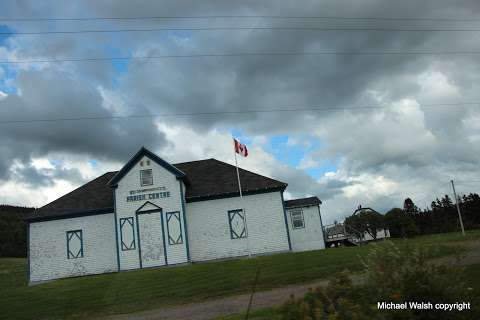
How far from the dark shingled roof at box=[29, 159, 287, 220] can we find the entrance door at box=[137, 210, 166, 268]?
8.28 ft

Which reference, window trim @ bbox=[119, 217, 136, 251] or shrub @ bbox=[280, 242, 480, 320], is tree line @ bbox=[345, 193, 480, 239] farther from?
shrub @ bbox=[280, 242, 480, 320]

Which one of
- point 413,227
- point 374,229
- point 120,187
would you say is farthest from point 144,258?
point 374,229

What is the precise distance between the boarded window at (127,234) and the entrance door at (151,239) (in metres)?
0.49

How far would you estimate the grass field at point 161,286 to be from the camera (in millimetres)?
16109

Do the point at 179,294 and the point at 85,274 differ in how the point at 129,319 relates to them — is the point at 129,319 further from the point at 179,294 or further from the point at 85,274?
the point at 85,274

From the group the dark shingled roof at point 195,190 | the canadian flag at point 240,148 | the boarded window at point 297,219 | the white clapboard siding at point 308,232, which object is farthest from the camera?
the boarded window at point 297,219

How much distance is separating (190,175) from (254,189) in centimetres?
584

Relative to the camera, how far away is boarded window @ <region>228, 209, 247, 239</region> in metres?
28.4

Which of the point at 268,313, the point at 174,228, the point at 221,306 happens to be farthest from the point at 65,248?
the point at 268,313

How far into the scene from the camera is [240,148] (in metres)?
27.6

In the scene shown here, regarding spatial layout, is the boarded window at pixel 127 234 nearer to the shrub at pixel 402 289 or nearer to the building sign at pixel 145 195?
the building sign at pixel 145 195

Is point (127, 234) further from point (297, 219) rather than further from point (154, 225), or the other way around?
point (297, 219)

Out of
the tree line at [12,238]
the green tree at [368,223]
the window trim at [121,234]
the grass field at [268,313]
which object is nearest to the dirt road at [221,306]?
the grass field at [268,313]

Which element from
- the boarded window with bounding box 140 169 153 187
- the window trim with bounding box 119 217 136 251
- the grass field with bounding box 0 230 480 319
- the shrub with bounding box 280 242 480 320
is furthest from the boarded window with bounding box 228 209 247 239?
the shrub with bounding box 280 242 480 320
